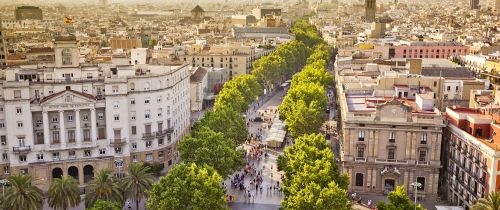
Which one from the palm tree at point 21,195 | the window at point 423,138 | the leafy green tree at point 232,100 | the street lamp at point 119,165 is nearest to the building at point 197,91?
the leafy green tree at point 232,100

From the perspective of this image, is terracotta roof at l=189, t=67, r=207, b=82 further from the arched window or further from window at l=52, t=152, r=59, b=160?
window at l=52, t=152, r=59, b=160

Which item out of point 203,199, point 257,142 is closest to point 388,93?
point 257,142

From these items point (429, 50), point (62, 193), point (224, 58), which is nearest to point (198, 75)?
point (224, 58)

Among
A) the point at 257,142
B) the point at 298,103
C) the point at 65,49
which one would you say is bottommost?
the point at 257,142

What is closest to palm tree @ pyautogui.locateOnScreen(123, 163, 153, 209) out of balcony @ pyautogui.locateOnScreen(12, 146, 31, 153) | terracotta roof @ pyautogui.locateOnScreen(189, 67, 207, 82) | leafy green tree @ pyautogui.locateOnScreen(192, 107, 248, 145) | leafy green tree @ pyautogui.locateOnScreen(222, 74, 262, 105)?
balcony @ pyautogui.locateOnScreen(12, 146, 31, 153)

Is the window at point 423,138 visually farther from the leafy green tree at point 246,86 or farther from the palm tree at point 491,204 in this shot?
the leafy green tree at point 246,86

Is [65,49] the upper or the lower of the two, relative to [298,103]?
upper

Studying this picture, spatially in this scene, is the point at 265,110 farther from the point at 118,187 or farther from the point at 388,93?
the point at 118,187
